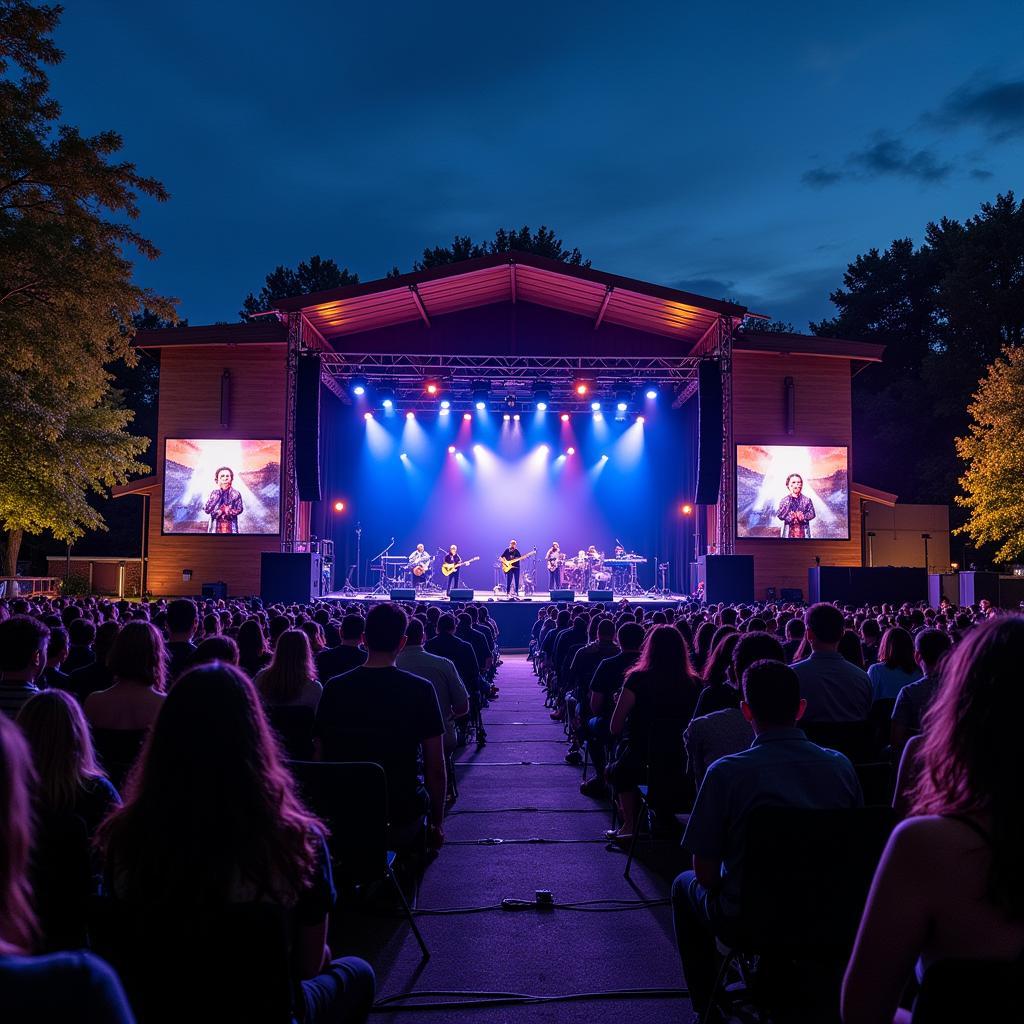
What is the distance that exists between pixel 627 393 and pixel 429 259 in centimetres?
2370

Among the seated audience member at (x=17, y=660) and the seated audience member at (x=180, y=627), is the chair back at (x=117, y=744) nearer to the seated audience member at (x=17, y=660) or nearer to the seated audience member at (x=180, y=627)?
the seated audience member at (x=17, y=660)

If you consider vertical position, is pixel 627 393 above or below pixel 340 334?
below

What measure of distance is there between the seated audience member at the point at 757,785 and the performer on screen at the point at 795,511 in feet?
69.6

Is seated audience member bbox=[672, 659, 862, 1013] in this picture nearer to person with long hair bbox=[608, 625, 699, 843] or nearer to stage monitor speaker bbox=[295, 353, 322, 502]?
person with long hair bbox=[608, 625, 699, 843]

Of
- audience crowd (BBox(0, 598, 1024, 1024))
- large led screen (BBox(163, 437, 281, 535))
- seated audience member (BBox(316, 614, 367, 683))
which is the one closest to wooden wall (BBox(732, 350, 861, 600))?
large led screen (BBox(163, 437, 281, 535))

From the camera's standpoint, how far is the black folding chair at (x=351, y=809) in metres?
3.57

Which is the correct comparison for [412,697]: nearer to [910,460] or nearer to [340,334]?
[340,334]

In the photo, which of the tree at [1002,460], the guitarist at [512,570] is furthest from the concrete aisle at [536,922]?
the tree at [1002,460]

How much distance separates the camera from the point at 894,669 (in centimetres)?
621

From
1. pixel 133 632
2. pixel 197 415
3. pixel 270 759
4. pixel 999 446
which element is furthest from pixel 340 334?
pixel 270 759

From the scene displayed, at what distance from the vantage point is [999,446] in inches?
997

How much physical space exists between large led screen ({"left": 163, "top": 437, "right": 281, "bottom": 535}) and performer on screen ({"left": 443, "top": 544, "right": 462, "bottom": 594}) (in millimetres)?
4941

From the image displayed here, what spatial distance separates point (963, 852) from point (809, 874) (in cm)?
136

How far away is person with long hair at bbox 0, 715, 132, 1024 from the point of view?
1104 mm
